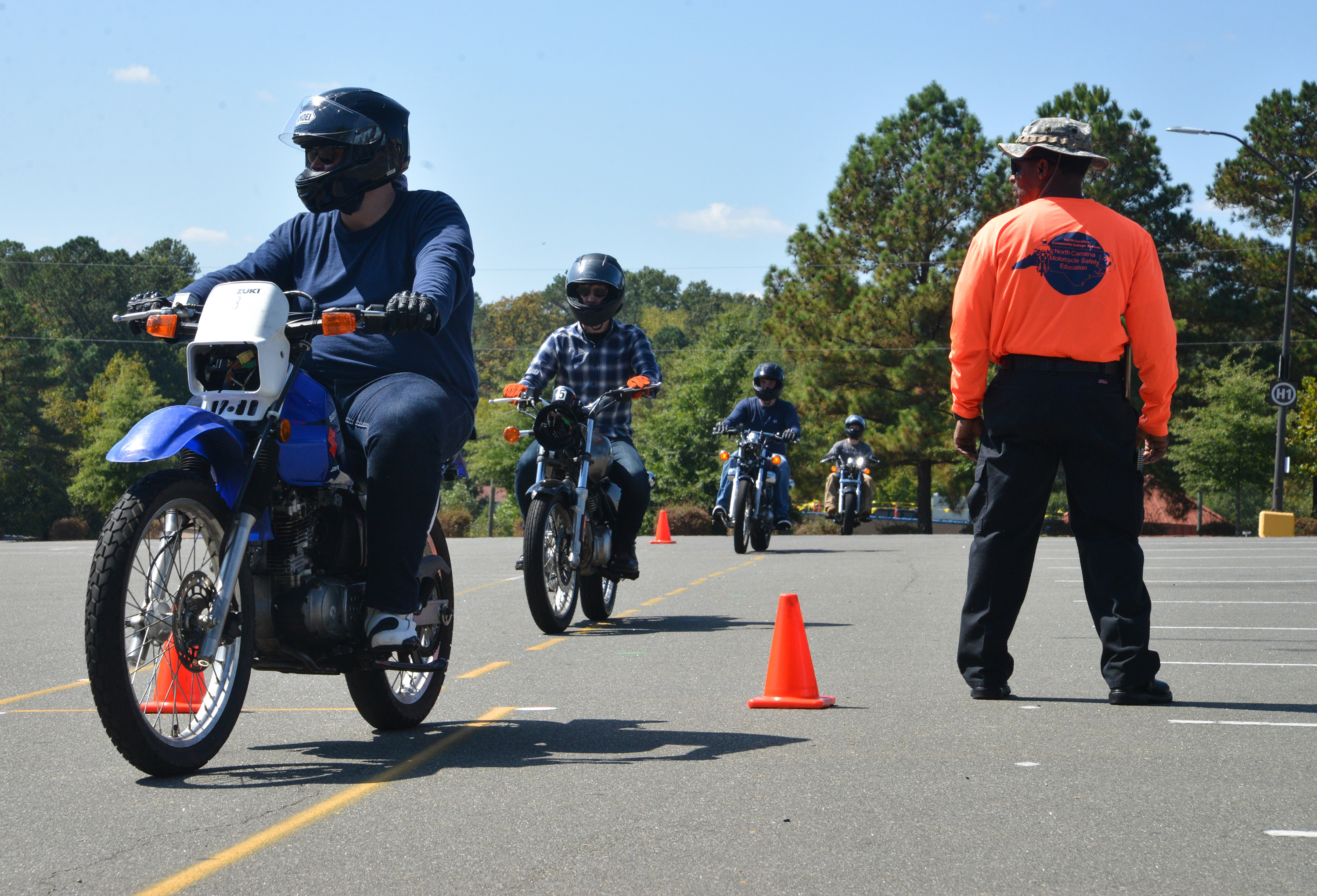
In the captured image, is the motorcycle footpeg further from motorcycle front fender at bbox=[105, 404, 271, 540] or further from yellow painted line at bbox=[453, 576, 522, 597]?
yellow painted line at bbox=[453, 576, 522, 597]

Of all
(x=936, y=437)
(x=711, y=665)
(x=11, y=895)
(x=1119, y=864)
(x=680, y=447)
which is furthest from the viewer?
(x=680, y=447)

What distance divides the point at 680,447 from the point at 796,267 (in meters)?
12.4

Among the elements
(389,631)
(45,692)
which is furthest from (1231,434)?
(389,631)

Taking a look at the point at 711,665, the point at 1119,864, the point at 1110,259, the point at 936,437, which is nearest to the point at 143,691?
the point at 1119,864

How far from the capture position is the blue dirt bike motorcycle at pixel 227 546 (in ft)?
12.8

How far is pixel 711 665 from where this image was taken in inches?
272

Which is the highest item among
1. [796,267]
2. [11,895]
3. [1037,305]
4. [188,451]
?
[796,267]

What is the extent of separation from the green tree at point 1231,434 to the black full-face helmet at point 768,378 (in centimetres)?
3509

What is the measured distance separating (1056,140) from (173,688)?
3.85 meters

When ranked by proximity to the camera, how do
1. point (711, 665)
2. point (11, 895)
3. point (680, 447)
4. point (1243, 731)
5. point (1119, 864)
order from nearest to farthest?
1. point (11, 895)
2. point (1119, 864)
3. point (1243, 731)
4. point (711, 665)
5. point (680, 447)

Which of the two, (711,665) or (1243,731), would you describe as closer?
(1243,731)

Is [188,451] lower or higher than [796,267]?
lower

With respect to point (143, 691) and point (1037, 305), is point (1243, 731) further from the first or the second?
point (143, 691)

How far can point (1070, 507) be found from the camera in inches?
225
